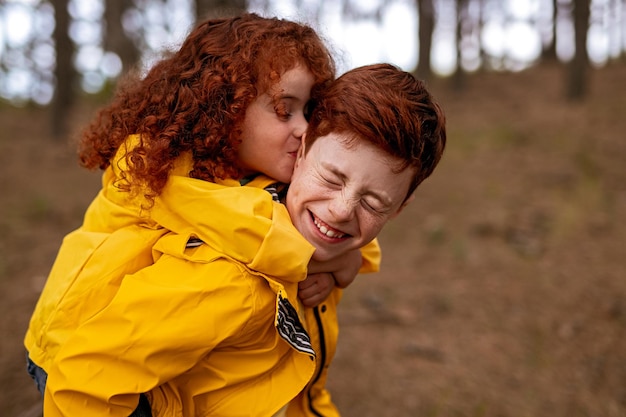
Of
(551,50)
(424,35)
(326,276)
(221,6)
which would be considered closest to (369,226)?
(326,276)

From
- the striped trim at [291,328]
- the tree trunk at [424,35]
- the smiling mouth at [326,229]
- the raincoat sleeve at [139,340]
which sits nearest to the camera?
the raincoat sleeve at [139,340]

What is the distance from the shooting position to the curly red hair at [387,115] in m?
1.54

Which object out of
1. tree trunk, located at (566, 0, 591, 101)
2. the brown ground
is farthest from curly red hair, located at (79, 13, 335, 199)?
tree trunk, located at (566, 0, 591, 101)

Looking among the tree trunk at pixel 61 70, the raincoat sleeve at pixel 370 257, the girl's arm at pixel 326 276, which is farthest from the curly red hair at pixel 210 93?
the tree trunk at pixel 61 70

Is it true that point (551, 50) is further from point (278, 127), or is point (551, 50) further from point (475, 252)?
point (278, 127)

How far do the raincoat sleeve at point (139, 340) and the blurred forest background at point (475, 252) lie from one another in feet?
3.24

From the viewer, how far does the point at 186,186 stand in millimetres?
1569

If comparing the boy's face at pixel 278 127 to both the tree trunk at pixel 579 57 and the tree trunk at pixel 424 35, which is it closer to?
the tree trunk at pixel 579 57

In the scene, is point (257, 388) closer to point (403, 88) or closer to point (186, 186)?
point (186, 186)

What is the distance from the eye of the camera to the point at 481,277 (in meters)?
4.98

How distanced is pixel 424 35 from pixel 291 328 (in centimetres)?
941

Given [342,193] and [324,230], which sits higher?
[342,193]

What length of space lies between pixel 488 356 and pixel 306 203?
2802 mm

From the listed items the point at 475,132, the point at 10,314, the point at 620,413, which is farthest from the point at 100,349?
the point at 475,132
